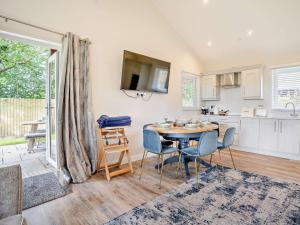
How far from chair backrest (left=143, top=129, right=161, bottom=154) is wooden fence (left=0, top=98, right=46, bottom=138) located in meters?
3.95

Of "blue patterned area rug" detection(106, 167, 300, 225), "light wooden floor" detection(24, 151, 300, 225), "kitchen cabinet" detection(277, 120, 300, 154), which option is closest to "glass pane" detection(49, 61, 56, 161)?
"light wooden floor" detection(24, 151, 300, 225)

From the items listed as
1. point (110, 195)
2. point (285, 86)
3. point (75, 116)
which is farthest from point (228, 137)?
point (285, 86)

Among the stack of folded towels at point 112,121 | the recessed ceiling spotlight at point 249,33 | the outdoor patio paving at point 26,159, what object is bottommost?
the outdoor patio paving at point 26,159

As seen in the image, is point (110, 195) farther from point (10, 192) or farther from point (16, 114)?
point (16, 114)


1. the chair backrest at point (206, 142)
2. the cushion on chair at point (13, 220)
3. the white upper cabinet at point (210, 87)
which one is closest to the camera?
the cushion on chair at point (13, 220)

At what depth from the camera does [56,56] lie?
3.00m

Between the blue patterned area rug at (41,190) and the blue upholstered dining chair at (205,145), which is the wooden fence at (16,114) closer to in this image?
the blue patterned area rug at (41,190)

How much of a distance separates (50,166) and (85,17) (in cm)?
269

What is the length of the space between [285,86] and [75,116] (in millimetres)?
4610

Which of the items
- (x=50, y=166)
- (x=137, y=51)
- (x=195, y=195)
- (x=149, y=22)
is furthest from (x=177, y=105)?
(x=50, y=166)

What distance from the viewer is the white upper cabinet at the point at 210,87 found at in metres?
5.37

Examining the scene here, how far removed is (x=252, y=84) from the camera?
15.1 ft

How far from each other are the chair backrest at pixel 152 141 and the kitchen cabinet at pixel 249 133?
9.54ft

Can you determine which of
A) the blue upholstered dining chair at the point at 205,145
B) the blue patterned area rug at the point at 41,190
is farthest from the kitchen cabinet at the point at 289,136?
the blue patterned area rug at the point at 41,190
